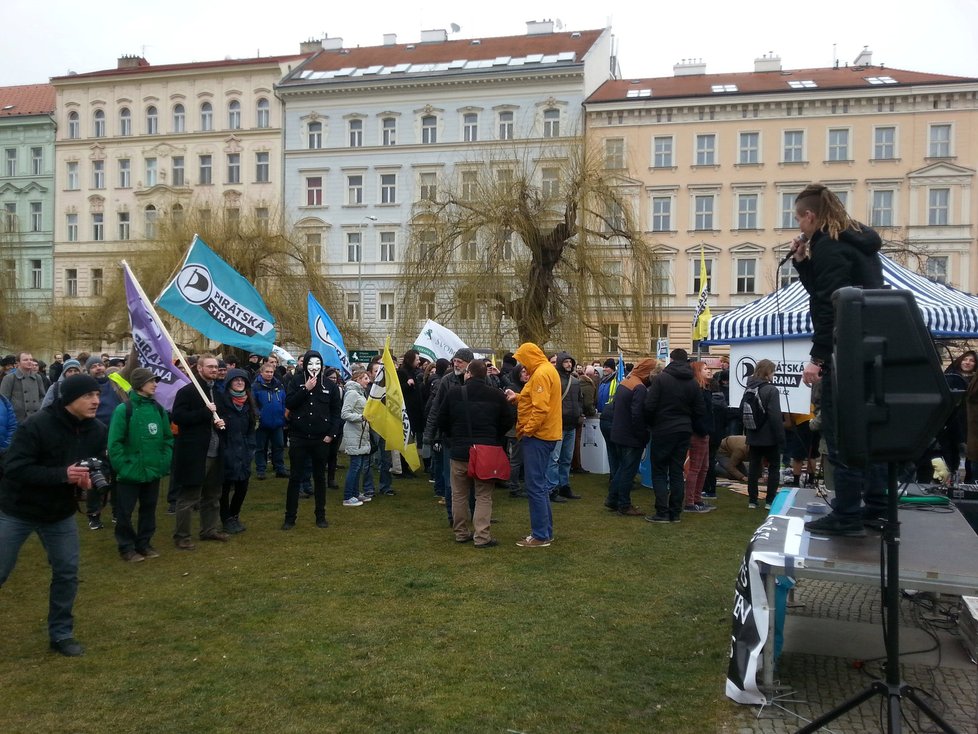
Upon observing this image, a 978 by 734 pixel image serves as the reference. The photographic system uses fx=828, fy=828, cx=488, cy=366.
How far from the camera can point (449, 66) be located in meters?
49.0

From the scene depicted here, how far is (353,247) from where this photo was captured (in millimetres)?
50781

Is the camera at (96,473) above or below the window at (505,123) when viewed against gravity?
below

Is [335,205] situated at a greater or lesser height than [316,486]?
greater

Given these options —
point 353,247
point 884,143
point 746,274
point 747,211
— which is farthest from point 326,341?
point 884,143

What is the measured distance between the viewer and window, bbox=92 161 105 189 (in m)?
54.1

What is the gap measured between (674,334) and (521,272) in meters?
24.3

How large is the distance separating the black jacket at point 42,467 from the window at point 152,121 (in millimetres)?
53183

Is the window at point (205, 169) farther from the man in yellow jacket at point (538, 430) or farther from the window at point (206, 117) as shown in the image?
the man in yellow jacket at point (538, 430)

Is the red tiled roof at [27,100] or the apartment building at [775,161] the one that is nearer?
the apartment building at [775,161]

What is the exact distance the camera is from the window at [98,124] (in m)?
54.1

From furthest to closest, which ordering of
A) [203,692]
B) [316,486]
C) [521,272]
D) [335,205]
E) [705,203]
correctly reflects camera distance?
[335,205]
[705,203]
[521,272]
[316,486]
[203,692]

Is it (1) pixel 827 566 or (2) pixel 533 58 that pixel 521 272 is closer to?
(1) pixel 827 566

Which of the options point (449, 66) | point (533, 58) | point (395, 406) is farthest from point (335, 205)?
point (395, 406)

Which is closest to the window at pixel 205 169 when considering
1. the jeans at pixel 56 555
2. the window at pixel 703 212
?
the window at pixel 703 212
